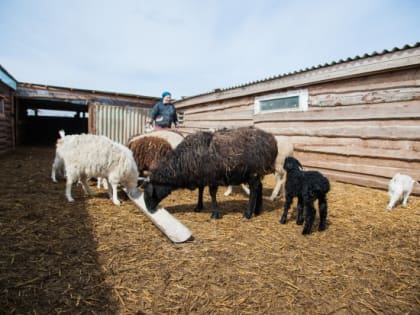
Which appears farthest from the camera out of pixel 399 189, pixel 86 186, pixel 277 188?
pixel 277 188

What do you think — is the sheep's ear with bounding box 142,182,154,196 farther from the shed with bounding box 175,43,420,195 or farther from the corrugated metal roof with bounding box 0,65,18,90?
the corrugated metal roof with bounding box 0,65,18,90

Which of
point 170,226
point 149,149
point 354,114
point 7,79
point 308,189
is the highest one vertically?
point 7,79

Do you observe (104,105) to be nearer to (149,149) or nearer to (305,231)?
(149,149)

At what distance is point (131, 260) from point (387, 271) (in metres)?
2.92

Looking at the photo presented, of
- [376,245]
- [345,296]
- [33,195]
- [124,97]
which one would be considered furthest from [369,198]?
[124,97]

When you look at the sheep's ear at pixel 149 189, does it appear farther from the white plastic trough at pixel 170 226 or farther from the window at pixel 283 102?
the window at pixel 283 102

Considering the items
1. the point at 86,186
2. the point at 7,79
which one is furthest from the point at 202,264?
the point at 7,79

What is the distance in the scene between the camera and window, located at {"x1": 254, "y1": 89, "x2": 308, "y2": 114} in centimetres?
799

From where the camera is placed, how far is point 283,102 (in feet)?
28.4

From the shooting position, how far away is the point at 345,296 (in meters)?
2.27

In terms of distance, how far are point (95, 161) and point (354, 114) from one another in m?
6.70

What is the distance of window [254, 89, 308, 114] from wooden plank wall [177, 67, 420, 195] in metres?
0.22

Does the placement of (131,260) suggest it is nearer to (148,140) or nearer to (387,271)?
(387,271)

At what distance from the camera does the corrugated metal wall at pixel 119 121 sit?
1481 cm
